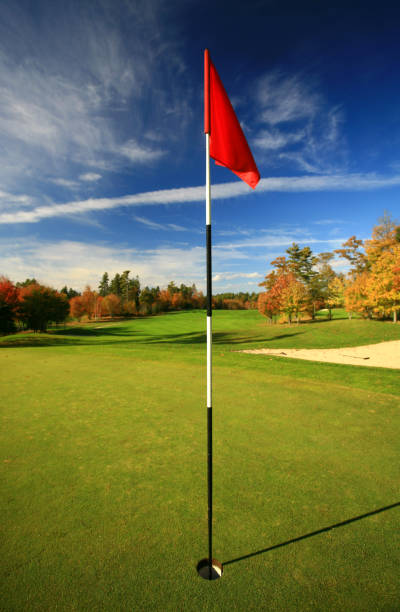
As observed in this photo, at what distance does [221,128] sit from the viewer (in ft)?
10.6

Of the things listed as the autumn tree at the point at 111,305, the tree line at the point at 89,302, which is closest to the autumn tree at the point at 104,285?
the tree line at the point at 89,302

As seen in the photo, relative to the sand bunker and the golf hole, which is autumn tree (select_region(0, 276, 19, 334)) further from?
the golf hole

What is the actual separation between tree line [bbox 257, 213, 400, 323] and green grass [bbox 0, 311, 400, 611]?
24125mm

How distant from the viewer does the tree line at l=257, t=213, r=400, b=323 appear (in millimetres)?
26859

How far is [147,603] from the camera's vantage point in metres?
2.02

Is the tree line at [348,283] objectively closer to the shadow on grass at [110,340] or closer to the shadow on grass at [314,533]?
the shadow on grass at [110,340]

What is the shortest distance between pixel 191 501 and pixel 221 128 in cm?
418

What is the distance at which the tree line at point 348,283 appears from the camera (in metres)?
26.9

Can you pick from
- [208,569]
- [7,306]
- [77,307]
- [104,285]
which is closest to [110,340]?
[7,306]

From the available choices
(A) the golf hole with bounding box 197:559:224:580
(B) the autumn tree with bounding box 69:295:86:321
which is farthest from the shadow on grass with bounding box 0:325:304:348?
(B) the autumn tree with bounding box 69:295:86:321

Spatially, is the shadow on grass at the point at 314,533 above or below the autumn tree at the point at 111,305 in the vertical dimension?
below

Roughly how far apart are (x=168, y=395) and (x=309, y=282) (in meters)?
51.5

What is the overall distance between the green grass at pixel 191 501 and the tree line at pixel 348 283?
24.1 metres

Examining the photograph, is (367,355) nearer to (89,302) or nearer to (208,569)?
(208,569)
